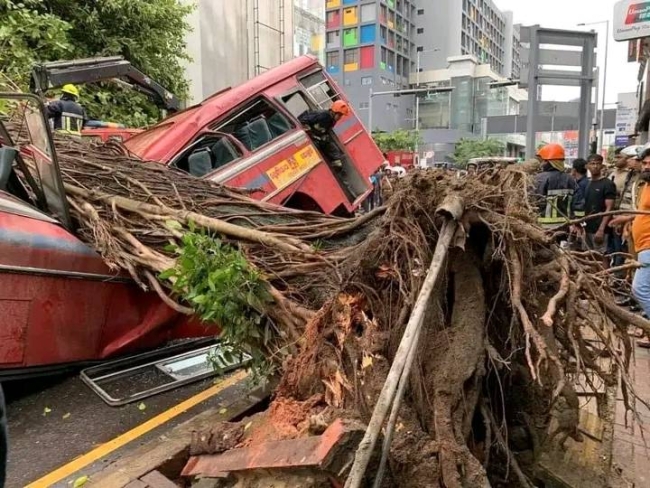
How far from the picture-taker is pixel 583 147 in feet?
31.1

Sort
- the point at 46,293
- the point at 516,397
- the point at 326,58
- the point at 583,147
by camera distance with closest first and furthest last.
Result: the point at 516,397
the point at 46,293
the point at 583,147
the point at 326,58

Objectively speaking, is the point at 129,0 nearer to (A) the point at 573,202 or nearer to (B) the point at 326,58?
(A) the point at 573,202

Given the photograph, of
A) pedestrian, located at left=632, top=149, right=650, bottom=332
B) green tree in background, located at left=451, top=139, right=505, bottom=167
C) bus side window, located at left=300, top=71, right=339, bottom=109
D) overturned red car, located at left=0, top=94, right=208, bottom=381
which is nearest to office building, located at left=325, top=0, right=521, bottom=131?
green tree in background, located at left=451, top=139, right=505, bottom=167

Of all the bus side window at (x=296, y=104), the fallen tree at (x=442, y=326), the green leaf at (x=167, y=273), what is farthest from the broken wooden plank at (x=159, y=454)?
the bus side window at (x=296, y=104)

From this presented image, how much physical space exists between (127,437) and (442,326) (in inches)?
91.7

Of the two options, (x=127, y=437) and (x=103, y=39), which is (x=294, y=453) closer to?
(x=127, y=437)

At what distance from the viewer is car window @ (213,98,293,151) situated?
280 inches

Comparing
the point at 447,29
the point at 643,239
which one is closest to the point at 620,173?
the point at 643,239

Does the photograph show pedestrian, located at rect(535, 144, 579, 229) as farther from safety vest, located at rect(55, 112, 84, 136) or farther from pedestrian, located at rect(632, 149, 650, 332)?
safety vest, located at rect(55, 112, 84, 136)

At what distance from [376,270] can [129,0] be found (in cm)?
1172

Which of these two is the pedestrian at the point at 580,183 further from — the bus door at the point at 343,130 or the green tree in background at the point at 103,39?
the green tree in background at the point at 103,39

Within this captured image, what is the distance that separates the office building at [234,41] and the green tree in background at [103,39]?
13.4ft

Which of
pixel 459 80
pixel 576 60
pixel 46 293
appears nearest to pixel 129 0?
pixel 576 60

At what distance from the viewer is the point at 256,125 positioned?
725 centimetres
